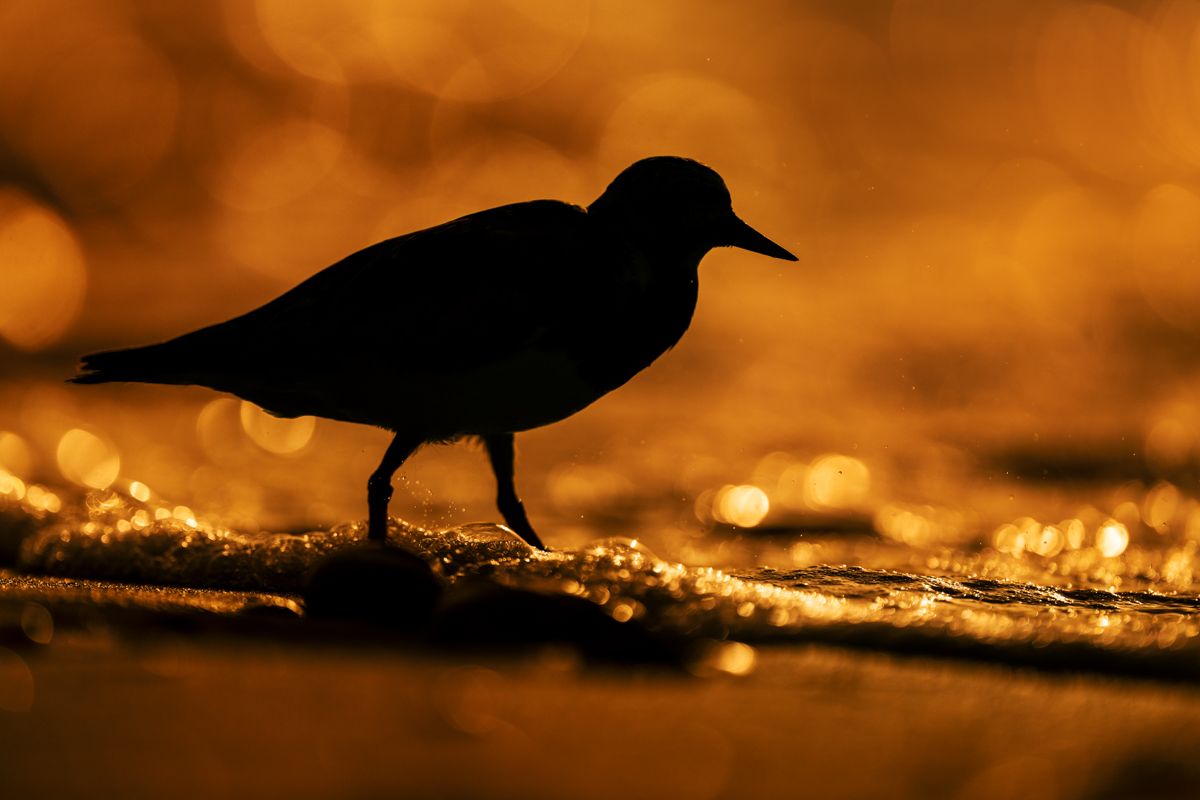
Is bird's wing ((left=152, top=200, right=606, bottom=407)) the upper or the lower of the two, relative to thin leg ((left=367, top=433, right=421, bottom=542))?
upper

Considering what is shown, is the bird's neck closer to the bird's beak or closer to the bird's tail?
the bird's beak

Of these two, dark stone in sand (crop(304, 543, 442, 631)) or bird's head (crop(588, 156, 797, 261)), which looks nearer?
dark stone in sand (crop(304, 543, 442, 631))

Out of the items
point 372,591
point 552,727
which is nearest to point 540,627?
point 372,591

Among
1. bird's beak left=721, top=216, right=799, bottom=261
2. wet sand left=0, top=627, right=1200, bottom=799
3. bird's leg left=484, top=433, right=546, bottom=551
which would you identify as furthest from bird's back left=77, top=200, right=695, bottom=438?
wet sand left=0, top=627, right=1200, bottom=799

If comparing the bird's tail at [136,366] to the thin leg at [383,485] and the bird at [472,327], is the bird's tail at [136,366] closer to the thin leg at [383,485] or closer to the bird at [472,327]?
the bird at [472,327]

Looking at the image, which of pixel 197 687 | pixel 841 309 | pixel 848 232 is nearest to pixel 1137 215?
pixel 848 232

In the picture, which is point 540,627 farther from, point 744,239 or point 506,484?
point 744,239

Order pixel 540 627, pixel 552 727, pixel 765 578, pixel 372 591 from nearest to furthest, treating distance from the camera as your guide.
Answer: pixel 552 727 < pixel 540 627 < pixel 372 591 < pixel 765 578
